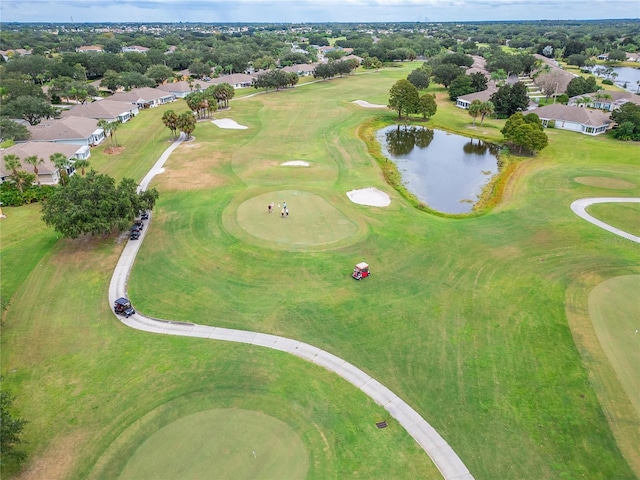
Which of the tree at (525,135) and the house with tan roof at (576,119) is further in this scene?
the house with tan roof at (576,119)

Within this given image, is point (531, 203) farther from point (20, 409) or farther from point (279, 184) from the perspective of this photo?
point (20, 409)

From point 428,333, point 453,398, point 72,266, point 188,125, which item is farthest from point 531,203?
point 188,125

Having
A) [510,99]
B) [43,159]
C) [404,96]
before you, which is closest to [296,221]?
[43,159]

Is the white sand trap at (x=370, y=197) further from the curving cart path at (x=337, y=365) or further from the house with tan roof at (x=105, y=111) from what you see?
the house with tan roof at (x=105, y=111)

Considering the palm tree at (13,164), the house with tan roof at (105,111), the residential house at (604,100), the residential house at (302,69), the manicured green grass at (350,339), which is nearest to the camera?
the manicured green grass at (350,339)

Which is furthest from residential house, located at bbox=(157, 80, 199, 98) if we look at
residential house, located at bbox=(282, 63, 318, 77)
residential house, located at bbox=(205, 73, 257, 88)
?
residential house, located at bbox=(282, 63, 318, 77)

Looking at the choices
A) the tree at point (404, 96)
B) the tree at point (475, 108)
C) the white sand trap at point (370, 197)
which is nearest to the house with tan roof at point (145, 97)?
the tree at point (404, 96)
